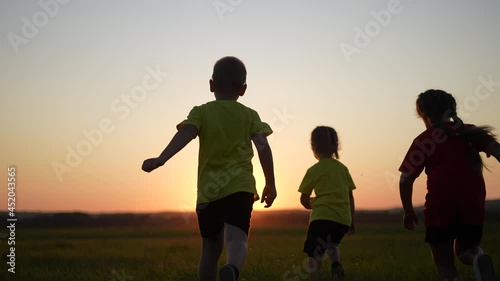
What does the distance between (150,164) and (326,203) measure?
3912mm

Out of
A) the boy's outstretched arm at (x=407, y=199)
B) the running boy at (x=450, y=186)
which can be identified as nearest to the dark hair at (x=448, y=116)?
the running boy at (x=450, y=186)

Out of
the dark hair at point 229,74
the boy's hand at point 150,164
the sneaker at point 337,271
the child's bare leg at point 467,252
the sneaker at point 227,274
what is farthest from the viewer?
the sneaker at point 337,271

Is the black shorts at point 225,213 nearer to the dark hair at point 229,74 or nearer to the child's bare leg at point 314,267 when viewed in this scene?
the dark hair at point 229,74

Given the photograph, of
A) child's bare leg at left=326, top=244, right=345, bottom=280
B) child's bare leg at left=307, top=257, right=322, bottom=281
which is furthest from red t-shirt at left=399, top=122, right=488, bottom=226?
child's bare leg at left=326, top=244, right=345, bottom=280

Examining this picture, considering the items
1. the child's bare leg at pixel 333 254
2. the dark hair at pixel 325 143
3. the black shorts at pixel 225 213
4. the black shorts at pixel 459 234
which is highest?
the dark hair at pixel 325 143

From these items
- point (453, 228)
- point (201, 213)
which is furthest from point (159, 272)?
point (453, 228)

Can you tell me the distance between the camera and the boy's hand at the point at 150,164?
15.6ft

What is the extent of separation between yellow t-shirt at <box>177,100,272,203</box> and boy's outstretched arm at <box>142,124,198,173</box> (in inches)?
2.5

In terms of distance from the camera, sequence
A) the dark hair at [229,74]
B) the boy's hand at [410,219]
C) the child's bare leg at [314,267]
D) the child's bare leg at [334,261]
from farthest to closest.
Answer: the child's bare leg at [334,261], the child's bare leg at [314,267], the boy's hand at [410,219], the dark hair at [229,74]

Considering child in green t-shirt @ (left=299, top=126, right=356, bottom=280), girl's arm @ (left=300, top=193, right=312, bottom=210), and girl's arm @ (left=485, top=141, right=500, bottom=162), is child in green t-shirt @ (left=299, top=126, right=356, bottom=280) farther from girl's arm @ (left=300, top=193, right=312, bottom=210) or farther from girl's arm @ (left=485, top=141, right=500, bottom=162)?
girl's arm @ (left=485, top=141, right=500, bottom=162)

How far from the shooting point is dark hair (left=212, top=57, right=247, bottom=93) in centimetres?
557

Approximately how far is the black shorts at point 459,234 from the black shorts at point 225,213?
1776 mm

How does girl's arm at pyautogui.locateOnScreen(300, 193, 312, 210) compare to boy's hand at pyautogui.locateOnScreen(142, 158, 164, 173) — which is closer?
boy's hand at pyautogui.locateOnScreen(142, 158, 164, 173)

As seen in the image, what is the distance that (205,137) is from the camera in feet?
18.1
